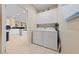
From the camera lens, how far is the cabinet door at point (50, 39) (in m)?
2.23

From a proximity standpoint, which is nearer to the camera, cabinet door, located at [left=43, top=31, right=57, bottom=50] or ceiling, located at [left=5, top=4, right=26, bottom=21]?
ceiling, located at [left=5, top=4, right=26, bottom=21]

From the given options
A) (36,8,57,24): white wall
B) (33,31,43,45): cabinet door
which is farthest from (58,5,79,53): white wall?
(33,31,43,45): cabinet door

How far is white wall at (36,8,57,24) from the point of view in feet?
6.73

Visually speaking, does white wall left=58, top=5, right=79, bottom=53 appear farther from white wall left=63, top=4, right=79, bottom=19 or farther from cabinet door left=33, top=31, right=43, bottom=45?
cabinet door left=33, top=31, right=43, bottom=45

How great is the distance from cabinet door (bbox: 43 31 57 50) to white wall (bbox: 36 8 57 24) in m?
0.31

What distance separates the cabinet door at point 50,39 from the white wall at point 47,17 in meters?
0.31

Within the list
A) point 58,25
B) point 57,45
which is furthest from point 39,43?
point 58,25

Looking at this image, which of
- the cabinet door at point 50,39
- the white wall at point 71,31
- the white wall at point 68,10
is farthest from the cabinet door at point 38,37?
the white wall at point 68,10

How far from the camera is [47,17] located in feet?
7.13

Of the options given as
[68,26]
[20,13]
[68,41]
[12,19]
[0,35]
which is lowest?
[68,41]

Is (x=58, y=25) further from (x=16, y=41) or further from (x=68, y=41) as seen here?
(x=16, y=41)

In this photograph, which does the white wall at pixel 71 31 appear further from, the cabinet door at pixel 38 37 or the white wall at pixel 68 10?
the cabinet door at pixel 38 37

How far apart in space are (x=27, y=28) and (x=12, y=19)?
48 cm

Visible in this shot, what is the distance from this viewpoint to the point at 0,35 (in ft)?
4.43
